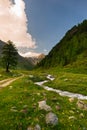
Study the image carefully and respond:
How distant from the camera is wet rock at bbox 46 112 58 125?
2152 centimetres

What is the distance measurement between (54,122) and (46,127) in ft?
3.90

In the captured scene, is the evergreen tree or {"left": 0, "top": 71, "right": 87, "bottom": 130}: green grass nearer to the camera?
{"left": 0, "top": 71, "right": 87, "bottom": 130}: green grass

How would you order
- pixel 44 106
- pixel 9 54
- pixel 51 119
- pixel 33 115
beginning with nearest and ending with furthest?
1. pixel 51 119
2. pixel 33 115
3. pixel 44 106
4. pixel 9 54

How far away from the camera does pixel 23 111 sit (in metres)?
23.2

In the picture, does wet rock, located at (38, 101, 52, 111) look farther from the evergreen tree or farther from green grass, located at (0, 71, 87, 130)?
the evergreen tree

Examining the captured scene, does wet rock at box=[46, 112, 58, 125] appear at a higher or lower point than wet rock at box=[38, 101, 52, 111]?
lower

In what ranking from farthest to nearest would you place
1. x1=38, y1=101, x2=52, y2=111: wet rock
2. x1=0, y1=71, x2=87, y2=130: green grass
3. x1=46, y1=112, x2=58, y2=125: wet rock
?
x1=38, y1=101, x2=52, y2=111: wet rock < x1=46, y1=112, x2=58, y2=125: wet rock < x1=0, y1=71, x2=87, y2=130: green grass

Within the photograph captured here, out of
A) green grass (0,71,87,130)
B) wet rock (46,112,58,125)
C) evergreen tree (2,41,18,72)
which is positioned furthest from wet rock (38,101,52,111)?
evergreen tree (2,41,18,72)

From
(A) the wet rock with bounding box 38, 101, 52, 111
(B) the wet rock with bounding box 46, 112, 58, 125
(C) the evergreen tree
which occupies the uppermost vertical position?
(C) the evergreen tree

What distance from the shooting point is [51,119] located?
22.0 metres

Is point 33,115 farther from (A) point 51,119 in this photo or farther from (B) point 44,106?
(B) point 44,106

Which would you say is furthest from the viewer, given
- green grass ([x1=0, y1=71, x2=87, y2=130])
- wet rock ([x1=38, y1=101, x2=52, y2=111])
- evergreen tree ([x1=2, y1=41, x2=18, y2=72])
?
evergreen tree ([x1=2, y1=41, x2=18, y2=72])

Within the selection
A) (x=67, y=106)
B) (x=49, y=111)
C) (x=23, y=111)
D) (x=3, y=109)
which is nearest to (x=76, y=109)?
(x=67, y=106)

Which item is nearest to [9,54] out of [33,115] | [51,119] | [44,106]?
[44,106]
